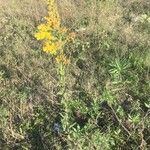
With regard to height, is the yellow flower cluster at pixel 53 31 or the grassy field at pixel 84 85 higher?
the yellow flower cluster at pixel 53 31

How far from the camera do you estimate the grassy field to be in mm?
5176

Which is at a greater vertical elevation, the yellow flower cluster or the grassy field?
the yellow flower cluster

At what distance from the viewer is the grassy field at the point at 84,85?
Answer: 17.0 ft

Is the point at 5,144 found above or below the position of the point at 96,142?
below

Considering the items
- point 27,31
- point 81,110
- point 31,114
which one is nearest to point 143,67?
point 81,110

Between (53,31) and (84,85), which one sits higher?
(53,31)

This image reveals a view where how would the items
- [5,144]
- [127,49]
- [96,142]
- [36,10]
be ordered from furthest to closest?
[36,10] → [127,49] → [5,144] → [96,142]

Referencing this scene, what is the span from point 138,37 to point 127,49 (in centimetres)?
50

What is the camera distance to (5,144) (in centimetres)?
545

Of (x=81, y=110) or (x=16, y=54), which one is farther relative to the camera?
(x=16, y=54)

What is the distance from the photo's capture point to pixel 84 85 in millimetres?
6125

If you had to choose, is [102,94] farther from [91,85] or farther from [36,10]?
[36,10]

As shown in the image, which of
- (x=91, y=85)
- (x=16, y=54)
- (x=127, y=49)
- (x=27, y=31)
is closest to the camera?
(x=91, y=85)

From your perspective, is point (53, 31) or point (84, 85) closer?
point (53, 31)
